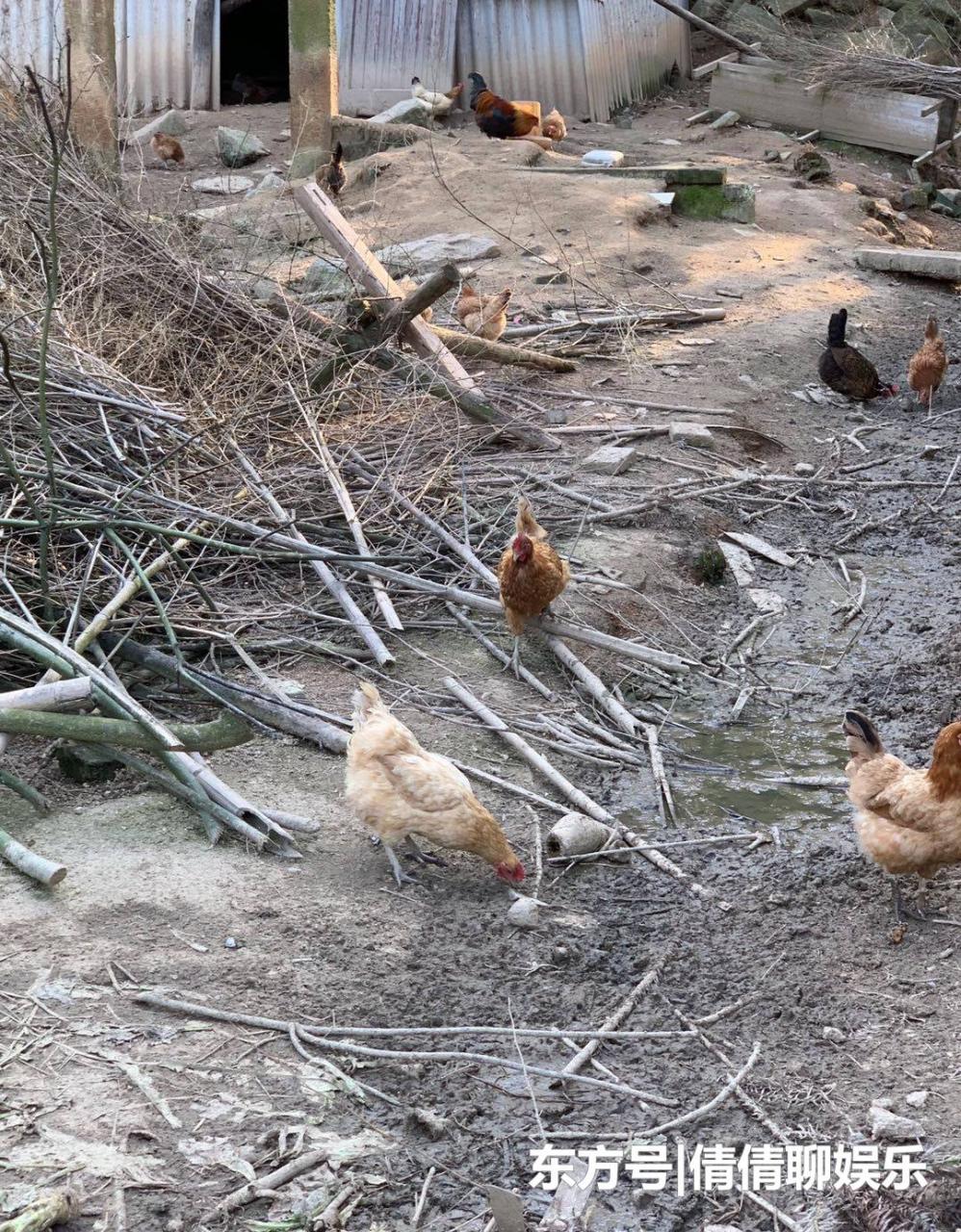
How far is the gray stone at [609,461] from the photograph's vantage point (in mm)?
8062

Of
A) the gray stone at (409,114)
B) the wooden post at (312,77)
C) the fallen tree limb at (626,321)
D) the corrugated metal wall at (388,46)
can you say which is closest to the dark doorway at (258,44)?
the corrugated metal wall at (388,46)

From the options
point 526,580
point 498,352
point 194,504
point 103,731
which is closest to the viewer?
point 103,731

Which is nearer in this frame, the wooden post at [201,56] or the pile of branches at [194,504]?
the pile of branches at [194,504]

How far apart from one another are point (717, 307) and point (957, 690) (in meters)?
6.13

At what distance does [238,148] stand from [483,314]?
8159 mm

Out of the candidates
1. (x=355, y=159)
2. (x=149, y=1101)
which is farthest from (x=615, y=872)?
(x=355, y=159)

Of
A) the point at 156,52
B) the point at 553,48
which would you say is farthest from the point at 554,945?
the point at 553,48

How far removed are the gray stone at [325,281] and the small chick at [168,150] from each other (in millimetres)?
6564

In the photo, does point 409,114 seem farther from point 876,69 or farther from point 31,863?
point 31,863

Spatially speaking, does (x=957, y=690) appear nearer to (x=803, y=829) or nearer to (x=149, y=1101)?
(x=803, y=829)

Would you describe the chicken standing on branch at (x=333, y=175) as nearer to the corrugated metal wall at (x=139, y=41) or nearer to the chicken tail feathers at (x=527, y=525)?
the corrugated metal wall at (x=139, y=41)

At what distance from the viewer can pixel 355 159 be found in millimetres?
15922

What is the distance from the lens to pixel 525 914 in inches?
184

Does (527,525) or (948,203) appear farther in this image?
(948,203)
